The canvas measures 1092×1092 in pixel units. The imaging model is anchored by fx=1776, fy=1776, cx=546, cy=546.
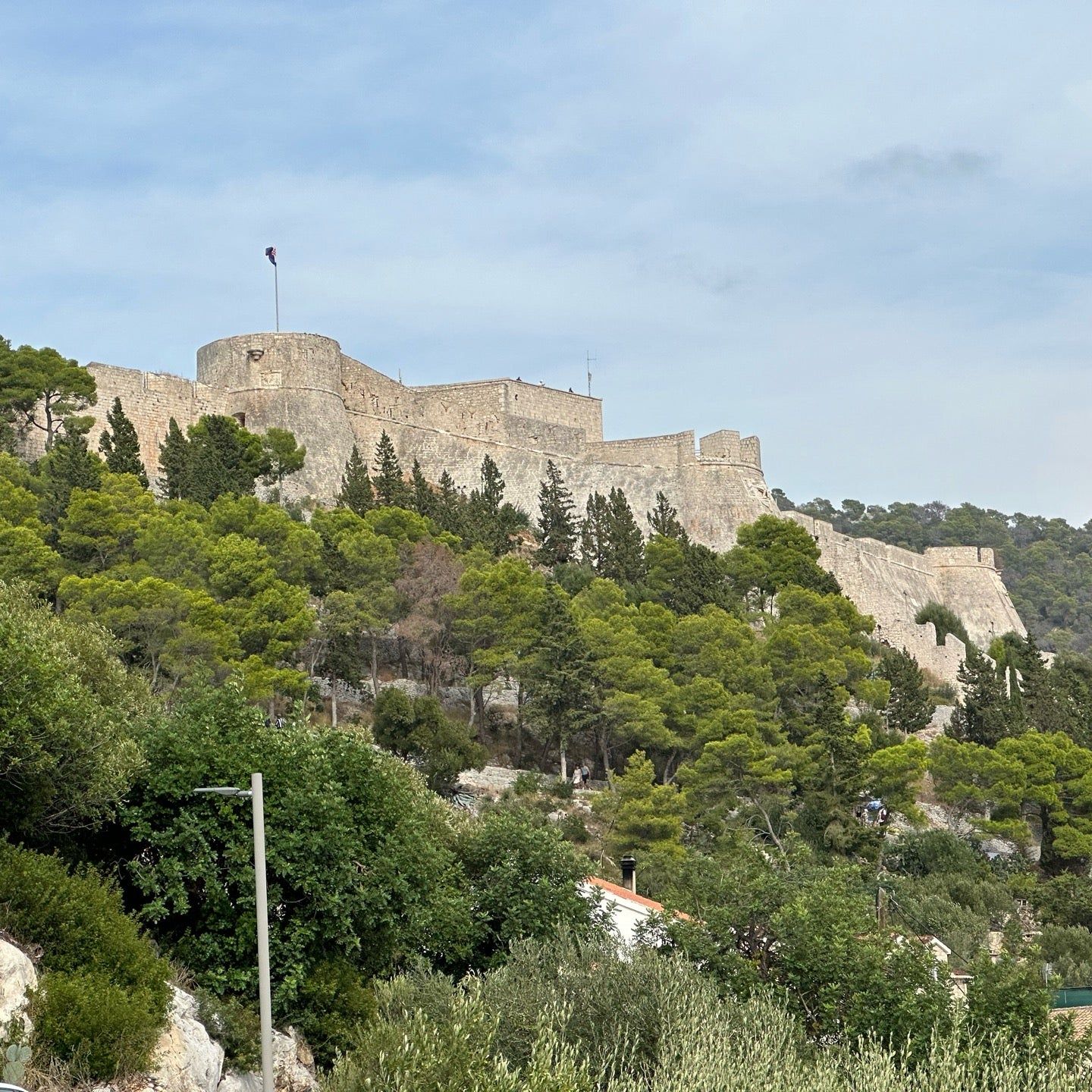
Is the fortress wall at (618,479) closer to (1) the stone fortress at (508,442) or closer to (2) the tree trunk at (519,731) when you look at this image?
(1) the stone fortress at (508,442)

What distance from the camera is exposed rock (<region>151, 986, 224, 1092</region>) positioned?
14172mm

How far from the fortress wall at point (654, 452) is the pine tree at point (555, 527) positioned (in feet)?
18.1

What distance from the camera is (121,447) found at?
4312 centimetres

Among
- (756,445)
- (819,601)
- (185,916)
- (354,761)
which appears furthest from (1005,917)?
(756,445)

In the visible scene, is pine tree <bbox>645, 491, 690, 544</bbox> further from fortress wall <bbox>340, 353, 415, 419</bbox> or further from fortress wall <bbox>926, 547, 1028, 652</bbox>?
fortress wall <bbox>926, 547, 1028, 652</bbox>

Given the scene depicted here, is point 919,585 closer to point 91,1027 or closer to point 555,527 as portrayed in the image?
point 555,527

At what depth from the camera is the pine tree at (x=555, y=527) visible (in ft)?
168

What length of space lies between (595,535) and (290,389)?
10.2 metres

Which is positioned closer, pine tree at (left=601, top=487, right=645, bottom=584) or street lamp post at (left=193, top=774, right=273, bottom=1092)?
street lamp post at (left=193, top=774, right=273, bottom=1092)

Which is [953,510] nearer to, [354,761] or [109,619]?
[109,619]

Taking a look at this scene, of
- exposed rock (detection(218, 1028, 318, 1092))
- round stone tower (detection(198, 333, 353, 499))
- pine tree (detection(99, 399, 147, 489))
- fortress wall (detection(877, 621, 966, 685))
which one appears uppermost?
round stone tower (detection(198, 333, 353, 499))

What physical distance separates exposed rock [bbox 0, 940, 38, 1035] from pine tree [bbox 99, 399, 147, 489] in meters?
28.1

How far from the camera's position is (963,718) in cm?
4688

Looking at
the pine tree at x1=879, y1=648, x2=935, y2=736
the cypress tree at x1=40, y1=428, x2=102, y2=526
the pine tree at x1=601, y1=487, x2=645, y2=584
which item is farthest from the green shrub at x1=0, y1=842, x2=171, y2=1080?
the pine tree at x1=601, y1=487, x2=645, y2=584
